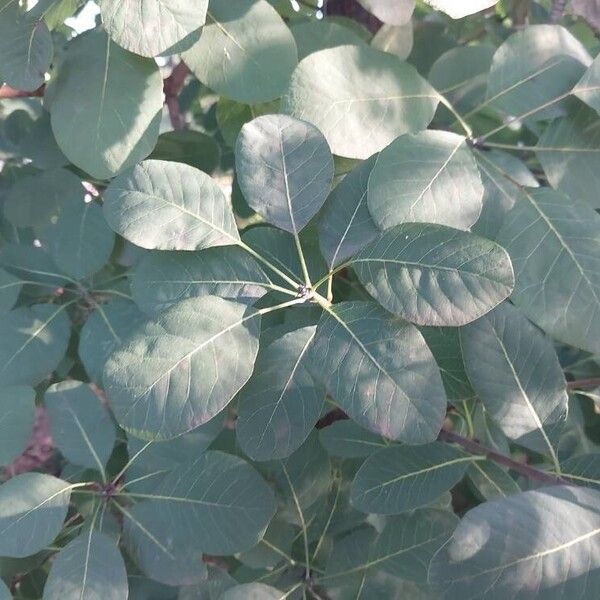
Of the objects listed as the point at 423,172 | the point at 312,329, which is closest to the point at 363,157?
the point at 423,172

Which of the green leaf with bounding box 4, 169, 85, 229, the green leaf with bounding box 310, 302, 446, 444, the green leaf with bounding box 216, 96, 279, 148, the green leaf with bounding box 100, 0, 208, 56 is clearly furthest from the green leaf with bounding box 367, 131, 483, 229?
the green leaf with bounding box 4, 169, 85, 229

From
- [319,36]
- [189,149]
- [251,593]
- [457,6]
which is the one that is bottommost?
[251,593]

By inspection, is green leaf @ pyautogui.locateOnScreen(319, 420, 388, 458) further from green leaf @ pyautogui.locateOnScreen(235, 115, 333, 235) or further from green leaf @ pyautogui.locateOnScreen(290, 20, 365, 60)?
green leaf @ pyautogui.locateOnScreen(290, 20, 365, 60)

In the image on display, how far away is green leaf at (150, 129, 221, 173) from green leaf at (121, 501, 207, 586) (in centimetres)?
55

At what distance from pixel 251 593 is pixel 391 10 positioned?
67 centimetres

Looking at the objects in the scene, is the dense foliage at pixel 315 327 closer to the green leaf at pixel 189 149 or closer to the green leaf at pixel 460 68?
the green leaf at pixel 460 68

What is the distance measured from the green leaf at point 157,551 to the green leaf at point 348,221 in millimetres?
347

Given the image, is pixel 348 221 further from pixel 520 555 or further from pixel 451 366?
pixel 520 555

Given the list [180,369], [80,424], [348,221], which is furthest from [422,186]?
[80,424]

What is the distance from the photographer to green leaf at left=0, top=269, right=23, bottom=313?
1047 millimetres

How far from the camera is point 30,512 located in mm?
803

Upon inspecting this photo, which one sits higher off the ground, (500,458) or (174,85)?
(174,85)

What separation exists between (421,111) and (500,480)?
426mm

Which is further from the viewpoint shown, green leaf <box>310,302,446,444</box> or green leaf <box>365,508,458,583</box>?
green leaf <box>365,508,458,583</box>
